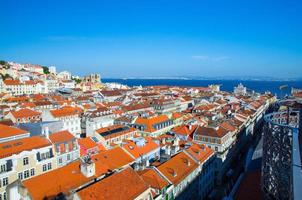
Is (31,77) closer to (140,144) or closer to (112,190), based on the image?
(140,144)

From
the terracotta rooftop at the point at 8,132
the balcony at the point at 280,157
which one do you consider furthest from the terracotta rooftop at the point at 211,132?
the balcony at the point at 280,157

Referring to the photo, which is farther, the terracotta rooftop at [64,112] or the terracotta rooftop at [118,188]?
the terracotta rooftop at [64,112]

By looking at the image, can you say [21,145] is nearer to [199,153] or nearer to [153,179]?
[153,179]

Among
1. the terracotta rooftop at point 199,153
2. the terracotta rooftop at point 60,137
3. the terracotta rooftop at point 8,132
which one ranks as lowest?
the terracotta rooftop at point 199,153

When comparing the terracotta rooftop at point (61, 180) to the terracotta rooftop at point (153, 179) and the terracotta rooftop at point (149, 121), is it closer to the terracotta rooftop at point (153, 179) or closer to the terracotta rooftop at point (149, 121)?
the terracotta rooftop at point (153, 179)

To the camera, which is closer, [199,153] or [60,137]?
[199,153]

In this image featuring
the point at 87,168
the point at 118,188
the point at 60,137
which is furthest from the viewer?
the point at 60,137

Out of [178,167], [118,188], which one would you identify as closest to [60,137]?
[178,167]

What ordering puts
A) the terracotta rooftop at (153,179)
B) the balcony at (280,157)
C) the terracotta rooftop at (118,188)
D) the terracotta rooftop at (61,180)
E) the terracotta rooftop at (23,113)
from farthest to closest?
the terracotta rooftop at (23,113) → the terracotta rooftop at (153,179) → the terracotta rooftop at (61,180) → the terracotta rooftop at (118,188) → the balcony at (280,157)

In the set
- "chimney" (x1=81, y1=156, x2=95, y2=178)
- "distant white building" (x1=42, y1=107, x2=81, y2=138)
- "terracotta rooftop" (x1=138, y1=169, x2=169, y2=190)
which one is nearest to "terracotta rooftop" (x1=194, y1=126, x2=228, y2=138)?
"terracotta rooftop" (x1=138, y1=169, x2=169, y2=190)

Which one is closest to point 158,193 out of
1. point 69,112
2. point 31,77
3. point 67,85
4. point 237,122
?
point 237,122

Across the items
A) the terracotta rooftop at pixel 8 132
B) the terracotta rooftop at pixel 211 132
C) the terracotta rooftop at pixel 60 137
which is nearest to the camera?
the terracotta rooftop at pixel 8 132
